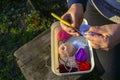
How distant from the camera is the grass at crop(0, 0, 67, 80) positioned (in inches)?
116

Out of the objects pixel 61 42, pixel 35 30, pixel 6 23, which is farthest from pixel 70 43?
pixel 6 23

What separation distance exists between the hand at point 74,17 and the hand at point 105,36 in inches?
6.4

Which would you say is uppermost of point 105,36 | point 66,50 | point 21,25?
point 105,36

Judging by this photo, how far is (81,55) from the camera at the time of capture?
6.61 ft

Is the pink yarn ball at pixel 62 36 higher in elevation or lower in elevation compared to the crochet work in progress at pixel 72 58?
higher

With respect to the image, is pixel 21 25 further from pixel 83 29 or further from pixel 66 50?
pixel 83 29

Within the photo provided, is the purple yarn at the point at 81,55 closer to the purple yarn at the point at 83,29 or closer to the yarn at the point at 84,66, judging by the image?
the yarn at the point at 84,66

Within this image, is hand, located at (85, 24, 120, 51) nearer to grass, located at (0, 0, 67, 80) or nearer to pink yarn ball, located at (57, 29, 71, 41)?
pink yarn ball, located at (57, 29, 71, 41)

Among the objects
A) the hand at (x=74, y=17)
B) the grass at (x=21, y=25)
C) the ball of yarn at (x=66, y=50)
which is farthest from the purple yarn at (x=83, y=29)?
the grass at (x=21, y=25)

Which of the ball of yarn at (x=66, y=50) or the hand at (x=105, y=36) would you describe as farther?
the ball of yarn at (x=66, y=50)

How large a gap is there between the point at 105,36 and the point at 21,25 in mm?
1579

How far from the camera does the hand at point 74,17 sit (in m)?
1.83

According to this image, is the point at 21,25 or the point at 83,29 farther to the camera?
the point at 21,25

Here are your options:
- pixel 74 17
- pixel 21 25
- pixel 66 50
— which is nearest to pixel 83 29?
pixel 74 17
